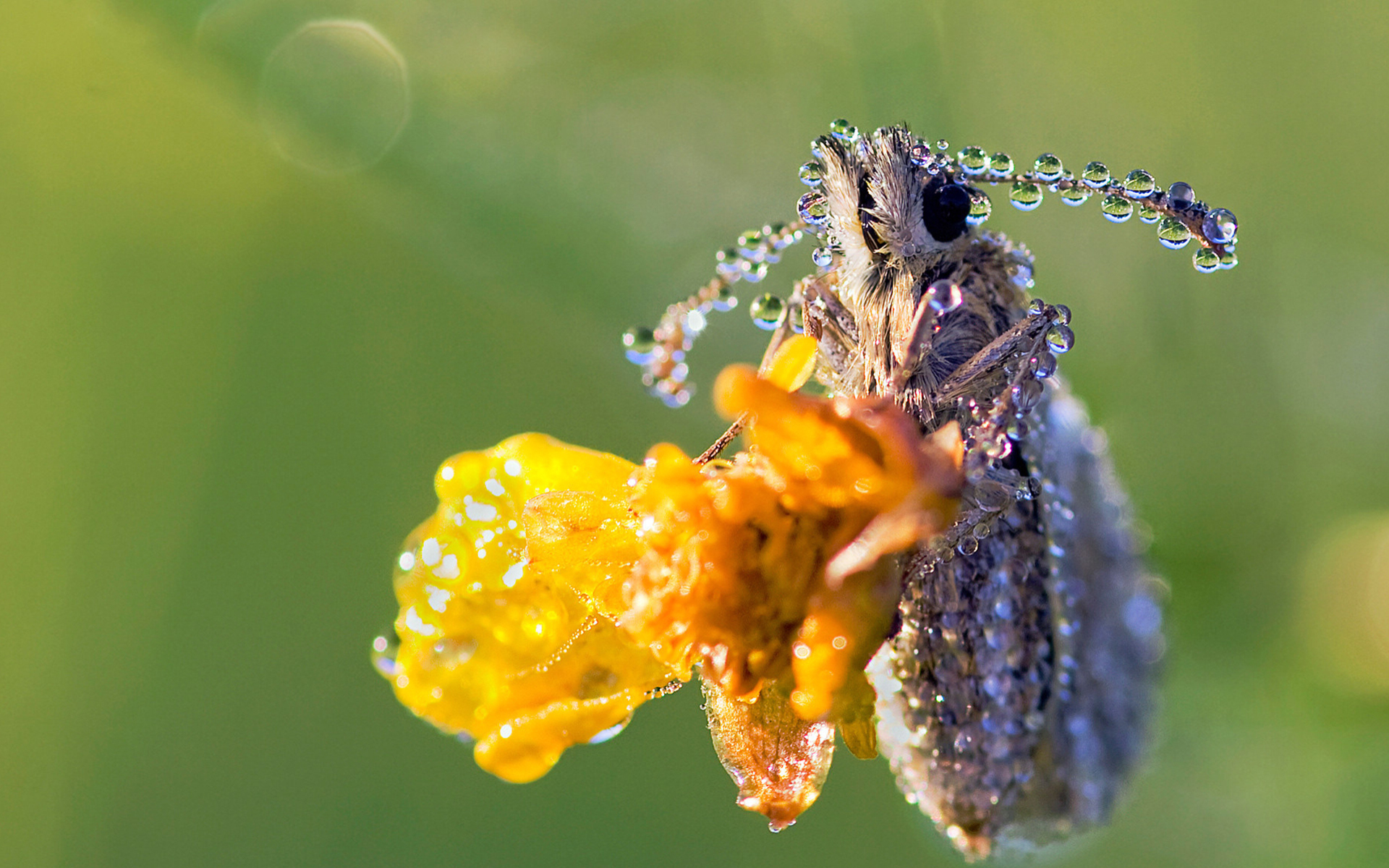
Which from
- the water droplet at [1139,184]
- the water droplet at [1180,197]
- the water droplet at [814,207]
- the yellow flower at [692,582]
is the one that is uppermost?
the water droplet at [814,207]

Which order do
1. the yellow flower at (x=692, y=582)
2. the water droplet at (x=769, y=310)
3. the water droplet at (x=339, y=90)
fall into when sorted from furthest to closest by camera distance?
the water droplet at (x=339, y=90), the water droplet at (x=769, y=310), the yellow flower at (x=692, y=582)

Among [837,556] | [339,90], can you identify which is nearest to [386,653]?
[837,556]

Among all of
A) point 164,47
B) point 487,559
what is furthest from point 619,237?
point 487,559

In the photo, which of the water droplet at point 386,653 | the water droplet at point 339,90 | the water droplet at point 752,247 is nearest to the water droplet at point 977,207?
the water droplet at point 752,247

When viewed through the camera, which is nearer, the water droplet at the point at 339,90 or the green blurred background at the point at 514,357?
the green blurred background at the point at 514,357

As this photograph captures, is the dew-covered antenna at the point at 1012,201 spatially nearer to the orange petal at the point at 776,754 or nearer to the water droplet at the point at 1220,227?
the water droplet at the point at 1220,227

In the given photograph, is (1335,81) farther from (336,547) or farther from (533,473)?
(336,547)

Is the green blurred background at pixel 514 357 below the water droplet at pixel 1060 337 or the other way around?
the other way around

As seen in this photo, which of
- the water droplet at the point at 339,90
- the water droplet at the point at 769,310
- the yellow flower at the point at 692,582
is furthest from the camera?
the water droplet at the point at 339,90
